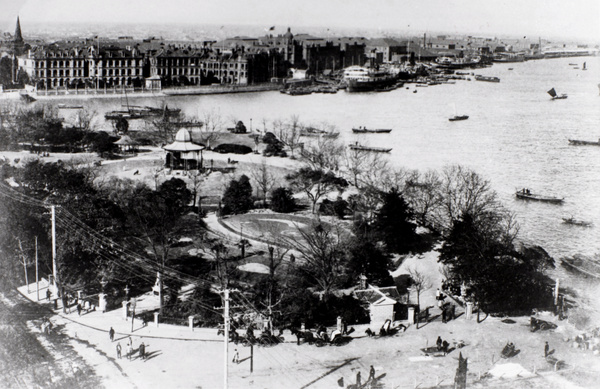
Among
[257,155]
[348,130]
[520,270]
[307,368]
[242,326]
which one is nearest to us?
[307,368]

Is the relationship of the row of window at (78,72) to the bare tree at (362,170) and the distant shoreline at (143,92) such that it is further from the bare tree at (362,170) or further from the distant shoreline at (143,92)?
the bare tree at (362,170)

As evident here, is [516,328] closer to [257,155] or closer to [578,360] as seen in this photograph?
[578,360]

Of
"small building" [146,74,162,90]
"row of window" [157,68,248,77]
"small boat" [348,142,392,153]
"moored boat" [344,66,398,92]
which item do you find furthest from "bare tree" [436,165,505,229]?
"moored boat" [344,66,398,92]

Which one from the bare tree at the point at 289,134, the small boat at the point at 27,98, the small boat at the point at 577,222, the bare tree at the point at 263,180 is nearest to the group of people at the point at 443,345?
the bare tree at the point at 263,180

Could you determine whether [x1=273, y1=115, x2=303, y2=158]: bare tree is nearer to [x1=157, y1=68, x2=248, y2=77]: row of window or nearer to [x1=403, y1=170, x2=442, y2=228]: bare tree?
[x1=403, y1=170, x2=442, y2=228]: bare tree

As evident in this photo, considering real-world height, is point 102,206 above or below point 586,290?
above

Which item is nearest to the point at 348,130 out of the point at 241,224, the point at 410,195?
the point at 410,195
